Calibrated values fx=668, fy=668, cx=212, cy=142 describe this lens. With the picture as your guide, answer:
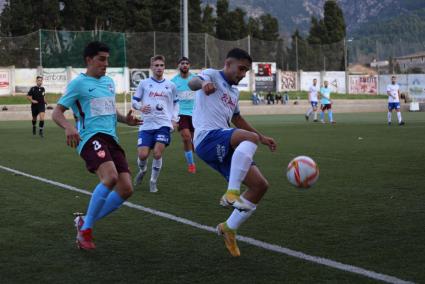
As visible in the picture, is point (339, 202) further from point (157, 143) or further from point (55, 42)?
point (55, 42)

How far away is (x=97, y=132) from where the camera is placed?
20.6ft

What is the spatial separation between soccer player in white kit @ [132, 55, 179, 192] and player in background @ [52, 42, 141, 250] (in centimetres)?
321

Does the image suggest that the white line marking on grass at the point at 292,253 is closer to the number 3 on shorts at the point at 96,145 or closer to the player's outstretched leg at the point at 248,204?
the player's outstretched leg at the point at 248,204

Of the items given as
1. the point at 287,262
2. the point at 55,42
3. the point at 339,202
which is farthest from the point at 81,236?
the point at 55,42

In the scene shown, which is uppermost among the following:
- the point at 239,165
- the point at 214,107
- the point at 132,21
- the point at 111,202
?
the point at 132,21

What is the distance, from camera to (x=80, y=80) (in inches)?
248

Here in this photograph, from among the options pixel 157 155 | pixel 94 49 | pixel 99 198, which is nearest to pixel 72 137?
pixel 99 198

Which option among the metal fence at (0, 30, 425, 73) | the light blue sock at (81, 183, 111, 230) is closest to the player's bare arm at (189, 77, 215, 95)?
the light blue sock at (81, 183, 111, 230)

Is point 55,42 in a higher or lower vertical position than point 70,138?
higher

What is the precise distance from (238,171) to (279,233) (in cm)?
111

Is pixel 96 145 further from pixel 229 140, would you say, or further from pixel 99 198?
pixel 229 140

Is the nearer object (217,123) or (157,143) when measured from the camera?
(217,123)

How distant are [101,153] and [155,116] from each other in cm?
394

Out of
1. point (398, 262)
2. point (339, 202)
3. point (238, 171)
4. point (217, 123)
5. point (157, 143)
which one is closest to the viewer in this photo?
point (398, 262)
